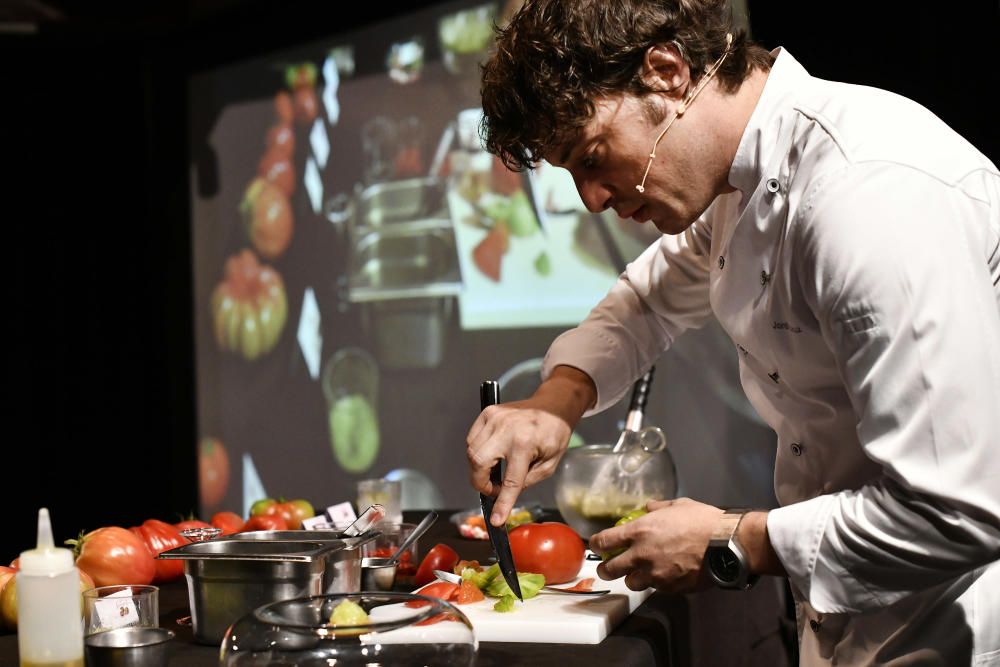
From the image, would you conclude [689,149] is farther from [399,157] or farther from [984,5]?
[399,157]

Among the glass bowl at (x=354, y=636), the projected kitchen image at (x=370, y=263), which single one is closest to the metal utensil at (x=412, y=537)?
the glass bowl at (x=354, y=636)

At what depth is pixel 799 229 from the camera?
3.85ft

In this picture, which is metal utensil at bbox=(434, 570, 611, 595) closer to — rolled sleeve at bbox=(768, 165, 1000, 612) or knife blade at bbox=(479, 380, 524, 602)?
knife blade at bbox=(479, 380, 524, 602)

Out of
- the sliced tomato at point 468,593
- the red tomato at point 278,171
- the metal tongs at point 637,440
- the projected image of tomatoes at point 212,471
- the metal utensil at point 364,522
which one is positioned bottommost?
the projected image of tomatoes at point 212,471

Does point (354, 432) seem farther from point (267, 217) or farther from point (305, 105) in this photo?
point (305, 105)

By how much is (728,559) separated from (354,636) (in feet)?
1.45

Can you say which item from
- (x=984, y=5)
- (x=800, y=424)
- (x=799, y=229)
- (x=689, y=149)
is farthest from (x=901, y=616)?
(x=984, y=5)

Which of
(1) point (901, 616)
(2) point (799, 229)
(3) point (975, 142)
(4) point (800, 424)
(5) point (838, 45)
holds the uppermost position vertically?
(5) point (838, 45)

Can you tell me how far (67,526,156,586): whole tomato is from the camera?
154 cm

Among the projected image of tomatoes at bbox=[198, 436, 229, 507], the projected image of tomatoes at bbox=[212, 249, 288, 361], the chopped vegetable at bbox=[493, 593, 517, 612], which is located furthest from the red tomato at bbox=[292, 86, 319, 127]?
the chopped vegetable at bbox=[493, 593, 517, 612]

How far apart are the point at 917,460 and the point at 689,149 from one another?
1.60 feet

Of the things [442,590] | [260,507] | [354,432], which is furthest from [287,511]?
[354,432]

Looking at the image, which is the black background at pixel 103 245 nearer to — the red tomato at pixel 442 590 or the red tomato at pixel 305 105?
the red tomato at pixel 305 105

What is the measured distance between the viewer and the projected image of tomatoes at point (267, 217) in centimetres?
432
